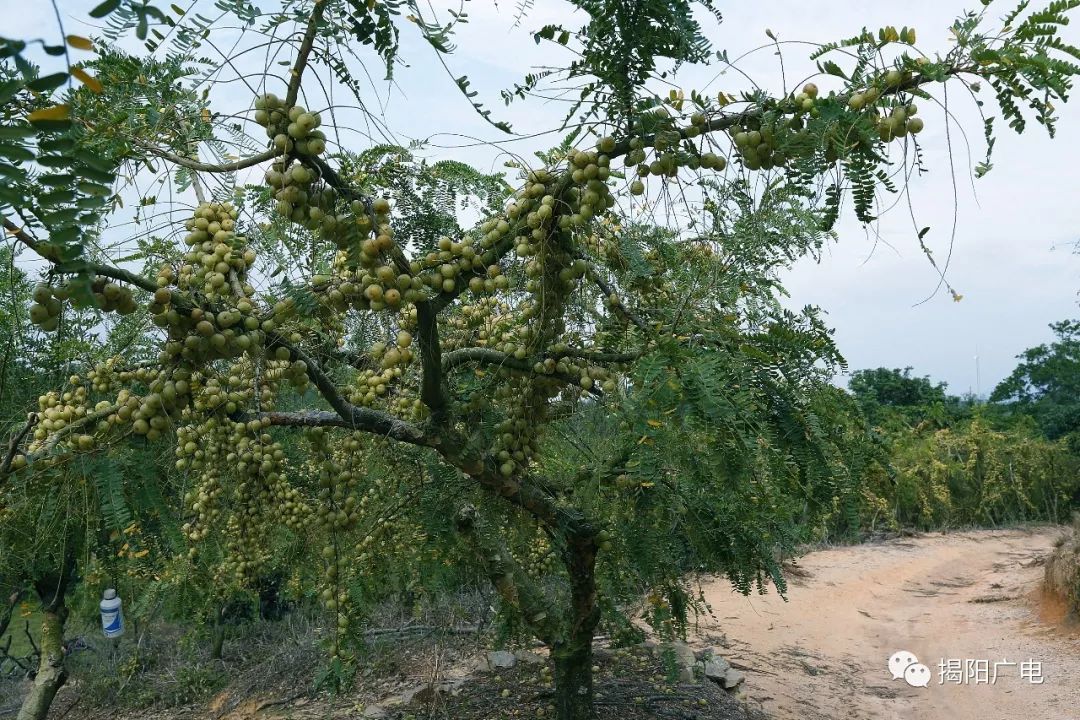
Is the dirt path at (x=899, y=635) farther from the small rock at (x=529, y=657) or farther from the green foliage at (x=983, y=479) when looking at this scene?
the green foliage at (x=983, y=479)

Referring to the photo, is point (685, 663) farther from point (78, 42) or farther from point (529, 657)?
Result: point (78, 42)

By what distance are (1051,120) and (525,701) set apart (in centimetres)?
407

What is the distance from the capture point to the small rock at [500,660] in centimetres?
545

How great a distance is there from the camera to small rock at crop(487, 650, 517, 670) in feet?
17.9

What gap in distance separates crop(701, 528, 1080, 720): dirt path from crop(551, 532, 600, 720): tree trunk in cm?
208

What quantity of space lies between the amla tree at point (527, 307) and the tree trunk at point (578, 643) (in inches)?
0.6

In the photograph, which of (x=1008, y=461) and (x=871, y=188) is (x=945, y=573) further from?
(x=871, y=188)

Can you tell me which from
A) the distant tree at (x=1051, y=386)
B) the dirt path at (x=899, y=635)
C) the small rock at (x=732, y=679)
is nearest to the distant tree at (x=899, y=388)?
the distant tree at (x=1051, y=386)

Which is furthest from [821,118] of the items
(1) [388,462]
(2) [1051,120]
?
(1) [388,462]

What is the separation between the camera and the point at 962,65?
1747mm

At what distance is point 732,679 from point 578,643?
2404 mm

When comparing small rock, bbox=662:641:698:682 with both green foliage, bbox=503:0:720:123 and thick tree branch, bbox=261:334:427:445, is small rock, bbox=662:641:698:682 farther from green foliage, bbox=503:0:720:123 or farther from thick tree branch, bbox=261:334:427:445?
green foliage, bbox=503:0:720:123

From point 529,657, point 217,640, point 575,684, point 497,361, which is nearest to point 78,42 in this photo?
point 497,361

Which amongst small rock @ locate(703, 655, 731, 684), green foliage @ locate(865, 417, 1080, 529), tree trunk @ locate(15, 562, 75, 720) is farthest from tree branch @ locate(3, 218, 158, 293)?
green foliage @ locate(865, 417, 1080, 529)
